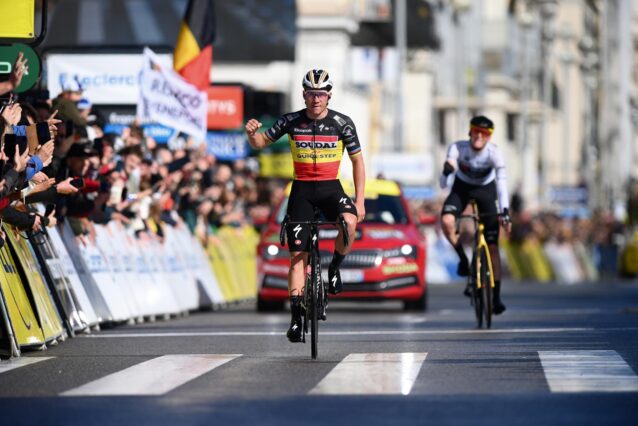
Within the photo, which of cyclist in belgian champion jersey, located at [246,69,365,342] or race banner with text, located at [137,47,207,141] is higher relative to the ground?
race banner with text, located at [137,47,207,141]

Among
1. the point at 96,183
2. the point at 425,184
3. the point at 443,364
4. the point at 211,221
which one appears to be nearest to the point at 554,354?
the point at 443,364

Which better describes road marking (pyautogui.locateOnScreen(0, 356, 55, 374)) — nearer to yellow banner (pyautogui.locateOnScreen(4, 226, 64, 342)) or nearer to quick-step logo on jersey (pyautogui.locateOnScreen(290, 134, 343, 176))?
yellow banner (pyautogui.locateOnScreen(4, 226, 64, 342))

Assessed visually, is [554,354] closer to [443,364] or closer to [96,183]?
[443,364]

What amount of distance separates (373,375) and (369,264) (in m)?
11.8

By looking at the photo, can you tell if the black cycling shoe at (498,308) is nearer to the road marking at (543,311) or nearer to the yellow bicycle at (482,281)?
the yellow bicycle at (482,281)

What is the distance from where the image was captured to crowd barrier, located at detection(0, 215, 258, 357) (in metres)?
15.9

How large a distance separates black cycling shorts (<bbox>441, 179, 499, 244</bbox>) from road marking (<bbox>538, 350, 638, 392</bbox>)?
4792mm

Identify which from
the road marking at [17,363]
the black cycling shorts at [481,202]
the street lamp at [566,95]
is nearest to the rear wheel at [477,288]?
the black cycling shorts at [481,202]

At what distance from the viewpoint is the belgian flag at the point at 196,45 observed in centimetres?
2872

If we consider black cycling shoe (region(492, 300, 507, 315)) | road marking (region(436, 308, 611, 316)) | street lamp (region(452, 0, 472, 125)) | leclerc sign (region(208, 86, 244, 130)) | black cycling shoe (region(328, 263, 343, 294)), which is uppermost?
street lamp (region(452, 0, 472, 125))

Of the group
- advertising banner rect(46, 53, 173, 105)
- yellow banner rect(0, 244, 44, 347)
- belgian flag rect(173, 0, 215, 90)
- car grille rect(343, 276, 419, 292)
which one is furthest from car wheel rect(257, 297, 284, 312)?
yellow banner rect(0, 244, 44, 347)

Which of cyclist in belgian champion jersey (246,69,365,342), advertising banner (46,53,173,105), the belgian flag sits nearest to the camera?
cyclist in belgian champion jersey (246,69,365,342)

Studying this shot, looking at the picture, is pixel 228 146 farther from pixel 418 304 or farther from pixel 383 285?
pixel 383 285

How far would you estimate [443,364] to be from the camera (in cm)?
1417
